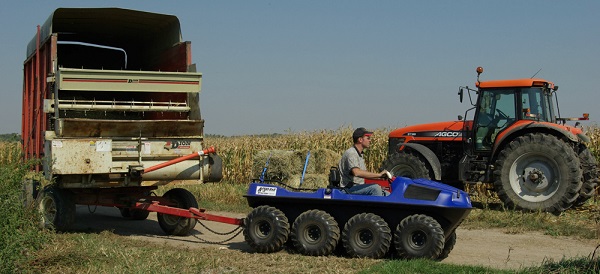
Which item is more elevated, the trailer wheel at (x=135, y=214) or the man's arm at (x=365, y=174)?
the man's arm at (x=365, y=174)

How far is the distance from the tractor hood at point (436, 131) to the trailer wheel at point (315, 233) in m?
6.78

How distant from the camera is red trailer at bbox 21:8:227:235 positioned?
11.4m

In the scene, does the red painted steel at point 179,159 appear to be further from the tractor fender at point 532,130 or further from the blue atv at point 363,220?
the tractor fender at point 532,130

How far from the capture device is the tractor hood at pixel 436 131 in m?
16.1

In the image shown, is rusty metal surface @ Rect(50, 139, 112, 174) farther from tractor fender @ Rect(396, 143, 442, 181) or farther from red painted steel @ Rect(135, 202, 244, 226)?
tractor fender @ Rect(396, 143, 442, 181)

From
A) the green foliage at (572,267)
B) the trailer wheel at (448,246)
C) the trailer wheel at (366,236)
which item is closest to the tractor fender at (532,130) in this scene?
the trailer wheel at (448,246)

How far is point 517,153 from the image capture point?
1461 centimetres

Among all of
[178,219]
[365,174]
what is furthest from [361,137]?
[178,219]

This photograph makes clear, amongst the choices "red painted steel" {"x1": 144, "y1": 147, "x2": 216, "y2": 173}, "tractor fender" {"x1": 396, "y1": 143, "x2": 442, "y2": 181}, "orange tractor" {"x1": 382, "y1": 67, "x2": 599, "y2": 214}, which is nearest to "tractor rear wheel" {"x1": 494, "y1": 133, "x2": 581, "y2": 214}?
"orange tractor" {"x1": 382, "y1": 67, "x2": 599, "y2": 214}

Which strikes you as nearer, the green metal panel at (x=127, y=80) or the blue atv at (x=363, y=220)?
the blue atv at (x=363, y=220)

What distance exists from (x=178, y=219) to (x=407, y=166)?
18.5ft

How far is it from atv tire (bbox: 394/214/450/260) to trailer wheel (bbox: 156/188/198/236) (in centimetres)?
408

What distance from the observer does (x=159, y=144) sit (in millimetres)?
12062

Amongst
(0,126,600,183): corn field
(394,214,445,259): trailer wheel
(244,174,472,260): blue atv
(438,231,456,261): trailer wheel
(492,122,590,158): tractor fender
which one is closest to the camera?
(394,214,445,259): trailer wheel
